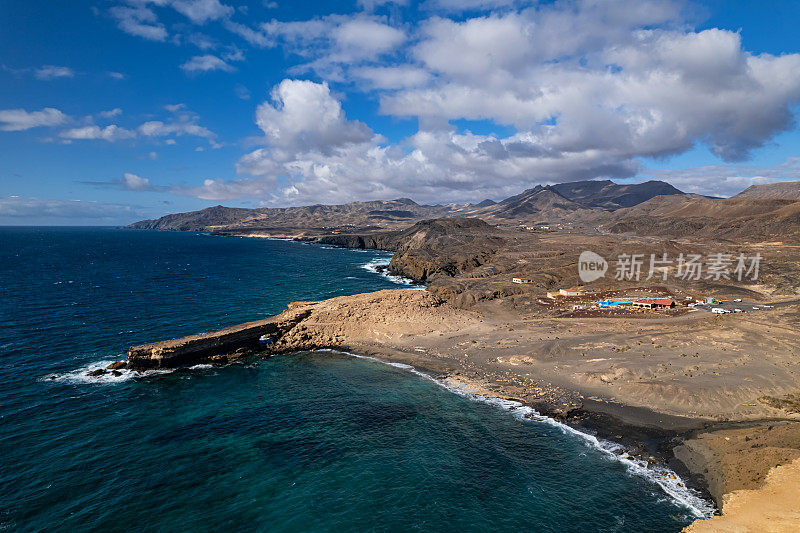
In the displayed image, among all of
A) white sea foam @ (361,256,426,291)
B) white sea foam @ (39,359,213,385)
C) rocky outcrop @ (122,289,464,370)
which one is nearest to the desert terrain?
rocky outcrop @ (122,289,464,370)

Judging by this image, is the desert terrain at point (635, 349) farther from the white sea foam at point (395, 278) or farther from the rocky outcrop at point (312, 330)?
the white sea foam at point (395, 278)

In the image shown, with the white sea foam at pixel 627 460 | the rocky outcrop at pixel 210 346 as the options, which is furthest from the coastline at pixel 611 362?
the rocky outcrop at pixel 210 346

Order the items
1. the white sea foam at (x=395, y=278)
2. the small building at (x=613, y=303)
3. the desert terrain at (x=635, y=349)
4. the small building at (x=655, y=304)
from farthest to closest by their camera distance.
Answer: the white sea foam at (x=395, y=278) → the small building at (x=613, y=303) → the small building at (x=655, y=304) → the desert terrain at (x=635, y=349)

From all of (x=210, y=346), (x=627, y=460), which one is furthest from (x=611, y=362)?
(x=210, y=346)

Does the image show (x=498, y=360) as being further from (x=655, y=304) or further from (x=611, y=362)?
(x=655, y=304)

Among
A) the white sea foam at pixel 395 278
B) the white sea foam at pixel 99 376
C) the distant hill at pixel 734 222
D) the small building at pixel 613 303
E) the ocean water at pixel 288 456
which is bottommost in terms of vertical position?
the ocean water at pixel 288 456
